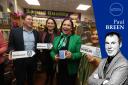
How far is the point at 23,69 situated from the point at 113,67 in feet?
6.80

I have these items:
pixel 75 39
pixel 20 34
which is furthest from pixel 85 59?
pixel 20 34

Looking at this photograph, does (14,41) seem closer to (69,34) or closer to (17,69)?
(17,69)

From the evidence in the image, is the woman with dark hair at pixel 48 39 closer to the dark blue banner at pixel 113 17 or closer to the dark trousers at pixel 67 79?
the dark trousers at pixel 67 79

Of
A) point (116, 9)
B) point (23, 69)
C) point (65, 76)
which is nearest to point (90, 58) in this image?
point (65, 76)

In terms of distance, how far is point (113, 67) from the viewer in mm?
2441

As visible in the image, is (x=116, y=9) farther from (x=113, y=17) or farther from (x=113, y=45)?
(x=113, y=45)

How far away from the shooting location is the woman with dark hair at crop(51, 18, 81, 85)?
3.91 meters

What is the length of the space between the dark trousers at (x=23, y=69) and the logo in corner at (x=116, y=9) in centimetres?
164

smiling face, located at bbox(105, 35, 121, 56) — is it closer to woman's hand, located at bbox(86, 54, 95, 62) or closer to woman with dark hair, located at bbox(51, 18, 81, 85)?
woman's hand, located at bbox(86, 54, 95, 62)

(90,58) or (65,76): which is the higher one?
(90,58)

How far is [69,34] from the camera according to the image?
3.99 meters

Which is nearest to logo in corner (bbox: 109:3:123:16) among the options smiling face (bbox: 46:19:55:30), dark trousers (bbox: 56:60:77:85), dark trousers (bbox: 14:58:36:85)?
dark trousers (bbox: 56:60:77:85)

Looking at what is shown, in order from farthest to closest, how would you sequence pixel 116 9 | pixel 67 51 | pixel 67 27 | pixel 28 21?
pixel 28 21 → pixel 67 27 → pixel 67 51 → pixel 116 9

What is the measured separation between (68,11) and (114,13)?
1491cm
